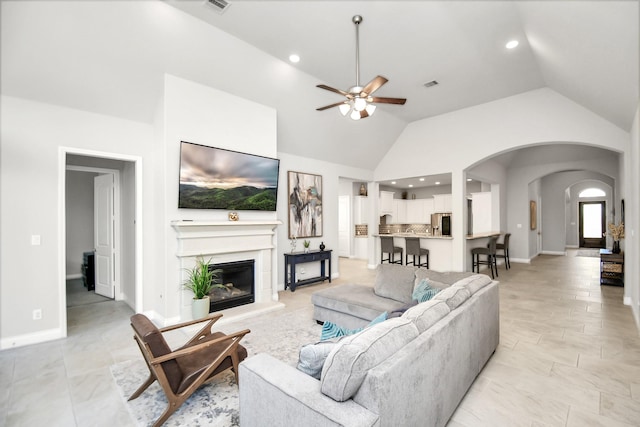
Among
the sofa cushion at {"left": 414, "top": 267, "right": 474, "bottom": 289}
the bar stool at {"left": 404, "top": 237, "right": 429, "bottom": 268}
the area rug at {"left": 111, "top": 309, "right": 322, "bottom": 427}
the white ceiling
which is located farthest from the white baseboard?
the bar stool at {"left": 404, "top": 237, "right": 429, "bottom": 268}

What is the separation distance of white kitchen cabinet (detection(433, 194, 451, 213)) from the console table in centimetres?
488

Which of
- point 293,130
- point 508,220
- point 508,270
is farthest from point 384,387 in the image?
point 508,220

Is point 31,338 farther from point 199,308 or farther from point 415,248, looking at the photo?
point 415,248

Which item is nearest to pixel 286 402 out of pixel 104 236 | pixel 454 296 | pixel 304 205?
pixel 454 296

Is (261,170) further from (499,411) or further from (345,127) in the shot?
(499,411)

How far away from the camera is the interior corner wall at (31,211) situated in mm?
3172

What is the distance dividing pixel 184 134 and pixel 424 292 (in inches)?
136

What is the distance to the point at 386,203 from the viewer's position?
924 centimetres

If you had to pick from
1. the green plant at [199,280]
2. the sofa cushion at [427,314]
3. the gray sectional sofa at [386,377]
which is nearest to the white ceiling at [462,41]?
the sofa cushion at [427,314]

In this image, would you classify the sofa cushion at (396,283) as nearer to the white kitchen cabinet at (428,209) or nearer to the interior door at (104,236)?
the interior door at (104,236)

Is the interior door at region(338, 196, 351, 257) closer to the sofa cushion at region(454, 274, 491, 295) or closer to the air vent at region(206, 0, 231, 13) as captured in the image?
the sofa cushion at region(454, 274, 491, 295)

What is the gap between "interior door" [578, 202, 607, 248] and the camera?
12.2 m

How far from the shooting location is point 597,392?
233 cm

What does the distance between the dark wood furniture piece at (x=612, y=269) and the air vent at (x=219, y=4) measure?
790 centimetres
